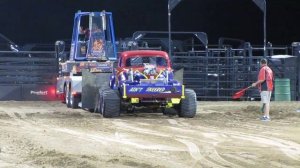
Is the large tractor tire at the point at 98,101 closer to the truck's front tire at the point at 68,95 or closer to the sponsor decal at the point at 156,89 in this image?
the sponsor decal at the point at 156,89

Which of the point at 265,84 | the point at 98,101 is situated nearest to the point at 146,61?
the point at 98,101

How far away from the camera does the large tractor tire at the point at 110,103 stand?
650 inches

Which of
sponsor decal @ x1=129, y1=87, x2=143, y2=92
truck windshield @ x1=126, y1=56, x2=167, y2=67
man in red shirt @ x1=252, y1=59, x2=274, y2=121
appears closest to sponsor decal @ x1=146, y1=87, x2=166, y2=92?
sponsor decal @ x1=129, y1=87, x2=143, y2=92

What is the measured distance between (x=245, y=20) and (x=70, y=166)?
113 feet

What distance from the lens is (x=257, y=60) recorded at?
25.9m

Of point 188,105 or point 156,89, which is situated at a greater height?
point 156,89

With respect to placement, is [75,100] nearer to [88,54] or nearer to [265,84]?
[88,54]

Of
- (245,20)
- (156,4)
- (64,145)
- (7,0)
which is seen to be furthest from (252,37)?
(64,145)

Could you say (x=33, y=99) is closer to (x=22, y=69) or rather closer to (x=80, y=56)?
(x=22, y=69)

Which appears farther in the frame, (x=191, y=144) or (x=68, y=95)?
(x=68, y=95)

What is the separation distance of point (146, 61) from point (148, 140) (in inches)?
247

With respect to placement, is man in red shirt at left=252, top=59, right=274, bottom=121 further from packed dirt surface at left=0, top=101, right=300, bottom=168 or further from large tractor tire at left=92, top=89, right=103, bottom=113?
large tractor tire at left=92, top=89, right=103, bottom=113

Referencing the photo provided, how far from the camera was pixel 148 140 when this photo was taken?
39.0 feet

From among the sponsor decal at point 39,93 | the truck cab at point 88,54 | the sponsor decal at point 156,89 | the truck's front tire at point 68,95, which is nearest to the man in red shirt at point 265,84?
the sponsor decal at point 156,89
